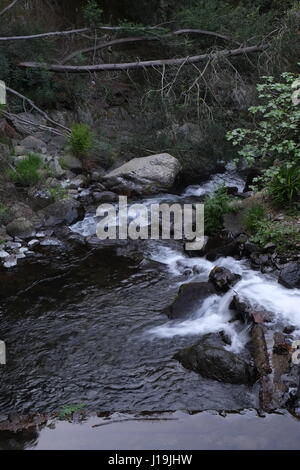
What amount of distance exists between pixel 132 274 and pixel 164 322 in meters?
1.50

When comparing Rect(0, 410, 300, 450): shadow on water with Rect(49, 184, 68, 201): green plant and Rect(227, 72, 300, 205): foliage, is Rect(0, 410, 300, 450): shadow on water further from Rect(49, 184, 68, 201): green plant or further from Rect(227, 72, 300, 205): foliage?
Rect(49, 184, 68, 201): green plant

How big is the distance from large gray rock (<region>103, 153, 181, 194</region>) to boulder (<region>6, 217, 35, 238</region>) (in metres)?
2.34

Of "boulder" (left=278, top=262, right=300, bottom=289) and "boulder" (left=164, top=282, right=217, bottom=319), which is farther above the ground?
"boulder" (left=278, top=262, right=300, bottom=289)

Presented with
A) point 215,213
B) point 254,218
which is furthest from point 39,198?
point 254,218

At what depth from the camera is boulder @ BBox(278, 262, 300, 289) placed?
6196 mm

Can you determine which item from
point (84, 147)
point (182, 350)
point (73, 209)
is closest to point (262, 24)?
point (84, 147)

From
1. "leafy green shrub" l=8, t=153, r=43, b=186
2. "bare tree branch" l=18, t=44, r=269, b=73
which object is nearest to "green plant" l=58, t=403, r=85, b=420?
"leafy green shrub" l=8, t=153, r=43, b=186

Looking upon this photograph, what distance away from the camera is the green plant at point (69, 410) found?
4375 mm

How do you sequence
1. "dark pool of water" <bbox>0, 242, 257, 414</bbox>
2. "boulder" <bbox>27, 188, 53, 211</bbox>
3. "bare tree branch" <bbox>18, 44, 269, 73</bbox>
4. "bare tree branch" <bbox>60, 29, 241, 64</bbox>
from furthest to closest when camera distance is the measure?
"bare tree branch" <bbox>60, 29, 241, 64</bbox>, "bare tree branch" <bbox>18, 44, 269, 73</bbox>, "boulder" <bbox>27, 188, 53, 211</bbox>, "dark pool of water" <bbox>0, 242, 257, 414</bbox>

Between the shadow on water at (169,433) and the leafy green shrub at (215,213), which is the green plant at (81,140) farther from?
the shadow on water at (169,433)

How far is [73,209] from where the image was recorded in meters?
9.29

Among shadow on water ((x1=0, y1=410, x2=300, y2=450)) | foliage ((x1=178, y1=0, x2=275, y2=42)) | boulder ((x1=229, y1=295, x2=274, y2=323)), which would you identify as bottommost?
shadow on water ((x1=0, y1=410, x2=300, y2=450))

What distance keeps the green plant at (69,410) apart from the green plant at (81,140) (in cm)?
693

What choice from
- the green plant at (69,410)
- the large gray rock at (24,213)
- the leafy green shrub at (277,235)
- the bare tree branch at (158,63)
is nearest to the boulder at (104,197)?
the large gray rock at (24,213)
